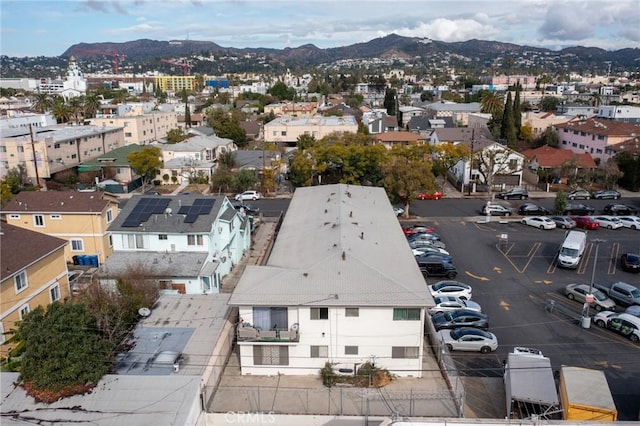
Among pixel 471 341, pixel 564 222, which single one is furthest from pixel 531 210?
pixel 471 341

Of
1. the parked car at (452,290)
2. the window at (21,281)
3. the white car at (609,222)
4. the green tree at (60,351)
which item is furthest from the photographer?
the white car at (609,222)

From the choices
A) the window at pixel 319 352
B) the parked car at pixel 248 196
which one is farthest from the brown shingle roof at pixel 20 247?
the parked car at pixel 248 196

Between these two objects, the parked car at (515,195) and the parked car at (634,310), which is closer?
the parked car at (634,310)

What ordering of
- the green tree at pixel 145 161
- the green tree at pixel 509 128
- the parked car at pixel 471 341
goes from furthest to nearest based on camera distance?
the green tree at pixel 509 128
the green tree at pixel 145 161
the parked car at pixel 471 341

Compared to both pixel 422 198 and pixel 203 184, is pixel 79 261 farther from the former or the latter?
pixel 422 198

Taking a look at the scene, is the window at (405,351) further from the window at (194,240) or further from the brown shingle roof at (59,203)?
the brown shingle roof at (59,203)

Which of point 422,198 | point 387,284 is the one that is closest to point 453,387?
point 387,284

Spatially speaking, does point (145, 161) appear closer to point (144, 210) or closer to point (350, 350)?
point (144, 210)
